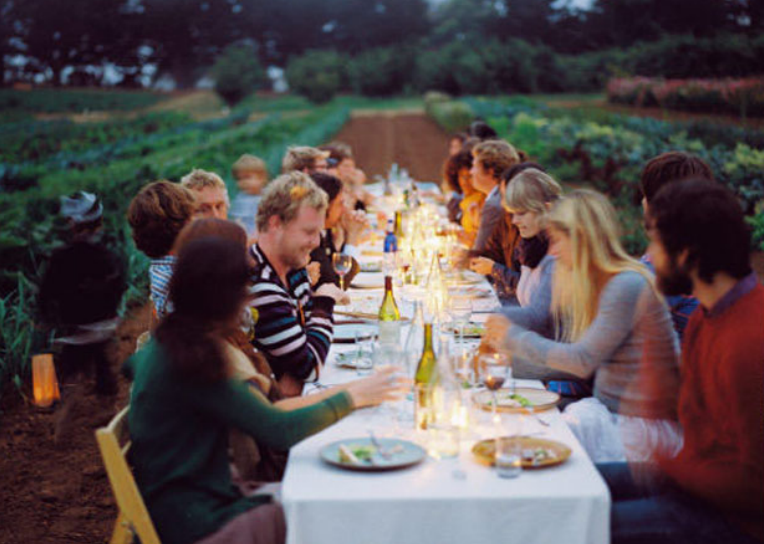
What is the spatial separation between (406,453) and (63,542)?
2.28 m

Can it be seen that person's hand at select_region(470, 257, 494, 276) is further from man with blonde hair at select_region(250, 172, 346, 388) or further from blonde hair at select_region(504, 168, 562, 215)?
man with blonde hair at select_region(250, 172, 346, 388)

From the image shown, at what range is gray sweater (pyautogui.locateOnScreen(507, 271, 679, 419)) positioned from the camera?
281 centimetres

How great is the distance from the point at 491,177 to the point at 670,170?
98.5 inches

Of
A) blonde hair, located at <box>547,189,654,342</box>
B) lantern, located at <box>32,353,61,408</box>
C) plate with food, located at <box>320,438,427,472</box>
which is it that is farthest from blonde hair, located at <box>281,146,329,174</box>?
plate with food, located at <box>320,438,427,472</box>

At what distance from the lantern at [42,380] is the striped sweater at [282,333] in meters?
3.00

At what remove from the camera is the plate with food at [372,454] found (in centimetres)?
233

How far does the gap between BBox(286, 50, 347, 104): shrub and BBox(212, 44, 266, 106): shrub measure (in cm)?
312

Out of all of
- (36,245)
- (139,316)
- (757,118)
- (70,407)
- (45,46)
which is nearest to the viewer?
(70,407)

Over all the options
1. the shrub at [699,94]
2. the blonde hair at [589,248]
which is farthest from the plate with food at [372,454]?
the shrub at [699,94]

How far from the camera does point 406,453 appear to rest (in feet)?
7.94

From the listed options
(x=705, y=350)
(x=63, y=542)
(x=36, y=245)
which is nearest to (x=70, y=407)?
(x=63, y=542)

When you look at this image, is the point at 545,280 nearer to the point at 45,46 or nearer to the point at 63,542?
the point at 63,542

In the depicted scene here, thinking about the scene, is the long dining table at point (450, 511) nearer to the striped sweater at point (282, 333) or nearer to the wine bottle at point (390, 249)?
the striped sweater at point (282, 333)

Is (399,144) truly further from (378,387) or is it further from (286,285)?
(378,387)
